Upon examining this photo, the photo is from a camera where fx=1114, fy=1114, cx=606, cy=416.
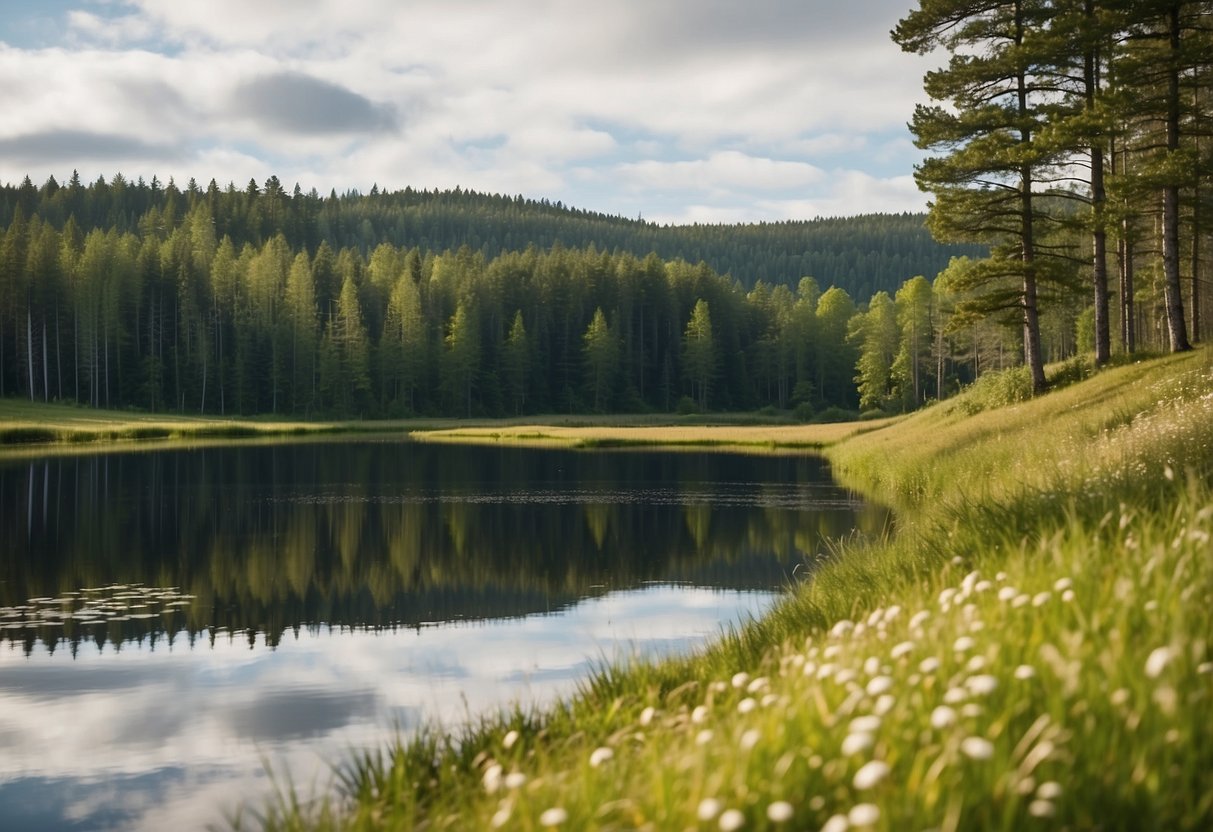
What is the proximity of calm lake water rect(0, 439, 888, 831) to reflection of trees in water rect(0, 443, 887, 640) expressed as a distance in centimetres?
11

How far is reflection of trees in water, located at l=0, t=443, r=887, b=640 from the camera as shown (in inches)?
731

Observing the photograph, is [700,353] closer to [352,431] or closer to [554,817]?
[352,431]

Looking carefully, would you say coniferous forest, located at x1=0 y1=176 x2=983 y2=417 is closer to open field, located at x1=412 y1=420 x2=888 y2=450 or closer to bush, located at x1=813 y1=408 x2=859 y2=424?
bush, located at x1=813 y1=408 x2=859 y2=424

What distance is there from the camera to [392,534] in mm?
25953

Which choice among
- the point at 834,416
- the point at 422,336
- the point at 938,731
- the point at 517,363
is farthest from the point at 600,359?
the point at 938,731

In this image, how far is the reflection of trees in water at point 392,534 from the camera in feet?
61.0

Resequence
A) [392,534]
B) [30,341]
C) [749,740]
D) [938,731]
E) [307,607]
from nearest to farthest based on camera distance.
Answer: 1. [749,740]
2. [938,731]
3. [307,607]
4. [392,534]
5. [30,341]

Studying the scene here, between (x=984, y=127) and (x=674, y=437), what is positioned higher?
(x=984, y=127)

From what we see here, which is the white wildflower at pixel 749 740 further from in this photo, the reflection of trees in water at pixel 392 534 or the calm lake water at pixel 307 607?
the reflection of trees in water at pixel 392 534

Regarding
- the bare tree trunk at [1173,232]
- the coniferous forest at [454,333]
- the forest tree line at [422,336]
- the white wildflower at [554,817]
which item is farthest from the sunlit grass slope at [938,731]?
the forest tree line at [422,336]

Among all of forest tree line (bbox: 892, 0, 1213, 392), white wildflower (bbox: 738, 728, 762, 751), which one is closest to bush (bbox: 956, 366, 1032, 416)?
forest tree line (bbox: 892, 0, 1213, 392)

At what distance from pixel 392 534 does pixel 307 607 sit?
8336 mm

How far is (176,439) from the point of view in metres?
72.1

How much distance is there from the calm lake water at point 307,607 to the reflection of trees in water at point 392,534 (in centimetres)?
11
